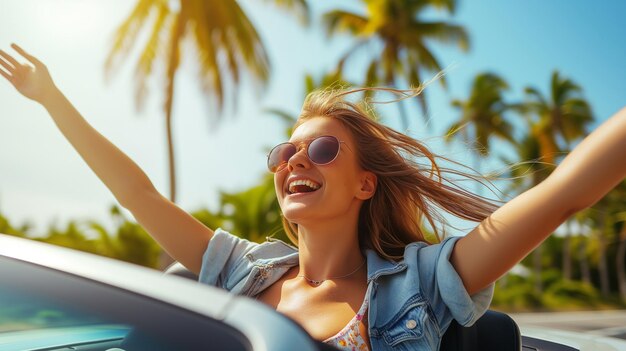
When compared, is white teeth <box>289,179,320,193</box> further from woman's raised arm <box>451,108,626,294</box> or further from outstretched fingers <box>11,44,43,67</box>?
outstretched fingers <box>11,44,43,67</box>

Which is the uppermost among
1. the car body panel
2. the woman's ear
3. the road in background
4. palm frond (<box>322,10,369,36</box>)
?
palm frond (<box>322,10,369,36</box>)

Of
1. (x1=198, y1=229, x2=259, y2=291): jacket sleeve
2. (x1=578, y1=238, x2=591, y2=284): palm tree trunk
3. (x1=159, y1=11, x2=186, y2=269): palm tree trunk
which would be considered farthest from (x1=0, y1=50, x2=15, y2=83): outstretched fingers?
(x1=578, y1=238, x2=591, y2=284): palm tree trunk

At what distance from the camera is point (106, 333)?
1856mm

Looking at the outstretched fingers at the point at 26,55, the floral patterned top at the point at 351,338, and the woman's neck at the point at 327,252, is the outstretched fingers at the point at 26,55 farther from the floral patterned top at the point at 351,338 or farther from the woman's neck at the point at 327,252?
the floral patterned top at the point at 351,338

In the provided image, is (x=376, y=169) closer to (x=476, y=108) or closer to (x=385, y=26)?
(x=385, y=26)

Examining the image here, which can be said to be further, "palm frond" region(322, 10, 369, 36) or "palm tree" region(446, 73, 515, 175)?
"palm tree" region(446, 73, 515, 175)

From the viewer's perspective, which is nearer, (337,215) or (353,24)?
(337,215)

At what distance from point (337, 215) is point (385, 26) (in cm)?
2284

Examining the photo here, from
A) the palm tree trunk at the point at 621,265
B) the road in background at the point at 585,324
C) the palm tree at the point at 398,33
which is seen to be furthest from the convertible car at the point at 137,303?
the palm tree trunk at the point at 621,265

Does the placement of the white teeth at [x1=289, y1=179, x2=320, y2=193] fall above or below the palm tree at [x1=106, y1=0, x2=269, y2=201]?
below

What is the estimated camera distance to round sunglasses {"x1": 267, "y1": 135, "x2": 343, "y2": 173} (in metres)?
2.01

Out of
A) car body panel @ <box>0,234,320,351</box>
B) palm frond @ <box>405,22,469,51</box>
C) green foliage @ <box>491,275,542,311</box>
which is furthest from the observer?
palm frond @ <box>405,22,469,51</box>

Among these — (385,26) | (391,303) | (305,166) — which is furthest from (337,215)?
(385,26)

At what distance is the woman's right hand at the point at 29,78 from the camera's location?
6.79 feet
